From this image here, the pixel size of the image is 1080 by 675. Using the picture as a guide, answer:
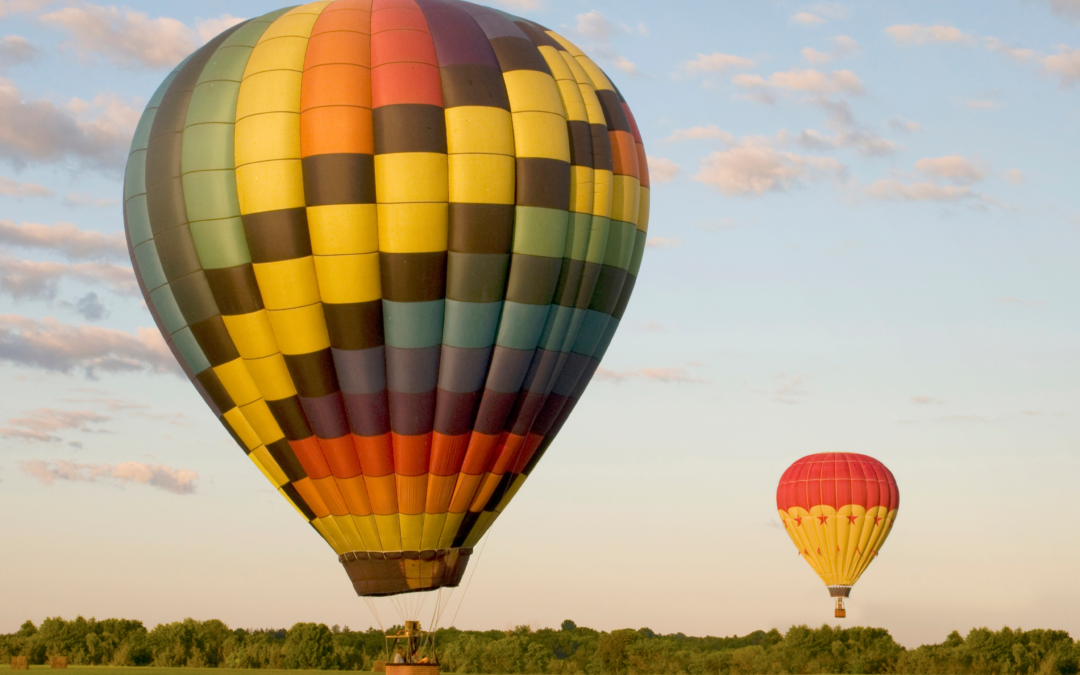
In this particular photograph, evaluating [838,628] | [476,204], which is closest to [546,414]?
[476,204]

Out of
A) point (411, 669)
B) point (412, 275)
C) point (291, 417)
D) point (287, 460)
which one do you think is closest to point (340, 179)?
point (412, 275)

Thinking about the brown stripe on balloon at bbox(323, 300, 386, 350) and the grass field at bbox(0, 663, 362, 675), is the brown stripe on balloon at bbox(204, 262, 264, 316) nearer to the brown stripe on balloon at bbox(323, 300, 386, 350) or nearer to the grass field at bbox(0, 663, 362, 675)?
the brown stripe on balloon at bbox(323, 300, 386, 350)

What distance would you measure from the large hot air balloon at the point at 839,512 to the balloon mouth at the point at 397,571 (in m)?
22.8

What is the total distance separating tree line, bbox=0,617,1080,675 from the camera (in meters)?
53.8

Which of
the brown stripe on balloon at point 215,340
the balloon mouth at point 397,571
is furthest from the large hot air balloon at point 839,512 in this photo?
the brown stripe on balloon at point 215,340

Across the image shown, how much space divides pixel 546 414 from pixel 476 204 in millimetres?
3692

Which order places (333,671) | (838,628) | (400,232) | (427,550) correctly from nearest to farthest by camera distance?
(400,232), (427,550), (333,671), (838,628)

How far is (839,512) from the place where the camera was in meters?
38.8

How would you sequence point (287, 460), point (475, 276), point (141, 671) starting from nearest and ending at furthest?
point (475, 276), point (287, 460), point (141, 671)

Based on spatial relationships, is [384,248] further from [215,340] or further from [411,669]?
[411,669]

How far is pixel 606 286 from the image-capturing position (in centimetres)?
1927

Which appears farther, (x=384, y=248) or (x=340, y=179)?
(x=384, y=248)

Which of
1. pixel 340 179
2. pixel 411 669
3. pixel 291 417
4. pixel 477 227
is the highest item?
pixel 340 179

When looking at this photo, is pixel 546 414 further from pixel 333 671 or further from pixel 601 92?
pixel 333 671
